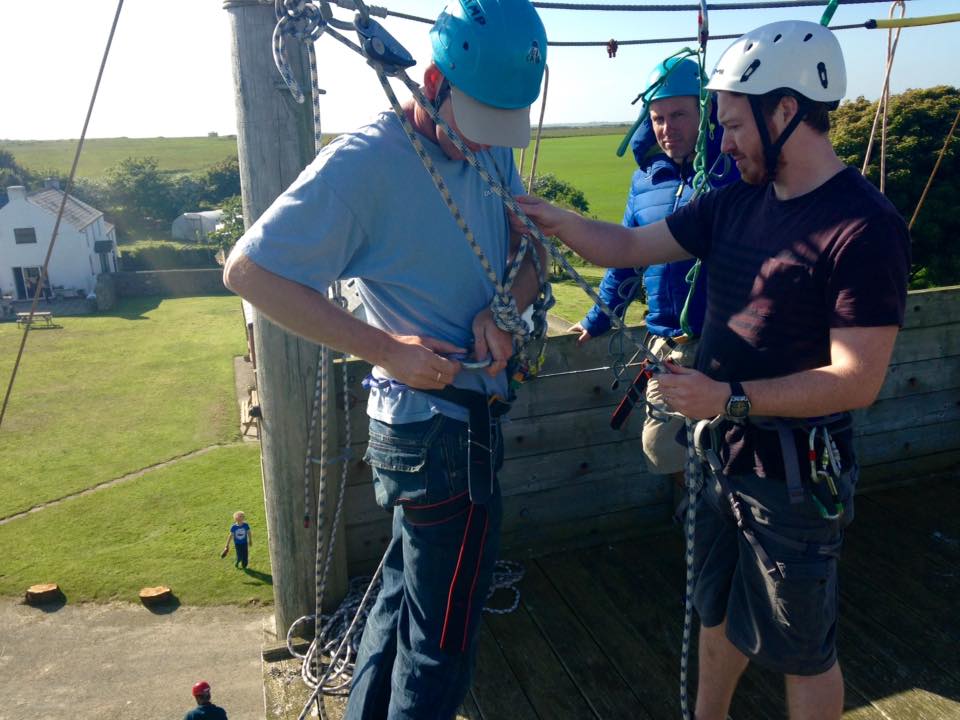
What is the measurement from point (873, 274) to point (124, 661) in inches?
326

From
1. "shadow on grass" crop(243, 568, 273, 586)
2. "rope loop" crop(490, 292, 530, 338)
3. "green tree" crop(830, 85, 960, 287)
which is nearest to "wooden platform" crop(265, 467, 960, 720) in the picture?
"rope loop" crop(490, 292, 530, 338)

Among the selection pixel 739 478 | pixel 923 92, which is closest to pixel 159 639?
pixel 739 478

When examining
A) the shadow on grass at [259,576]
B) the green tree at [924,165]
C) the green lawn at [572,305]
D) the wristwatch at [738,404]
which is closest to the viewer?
the wristwatch at [738,404]

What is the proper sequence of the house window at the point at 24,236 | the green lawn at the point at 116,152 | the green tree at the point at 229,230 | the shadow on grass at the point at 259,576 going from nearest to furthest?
the shadow on grass at the point at 259,576, the house window at the point at 24,236, the green tree at the point at 229,230, the green lawn at the point at 116,152

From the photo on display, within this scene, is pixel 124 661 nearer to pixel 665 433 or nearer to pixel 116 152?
pixel 665 433

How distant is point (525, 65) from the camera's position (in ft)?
6.41

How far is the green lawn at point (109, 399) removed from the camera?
1642 cm

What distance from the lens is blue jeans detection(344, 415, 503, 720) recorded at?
2.15m

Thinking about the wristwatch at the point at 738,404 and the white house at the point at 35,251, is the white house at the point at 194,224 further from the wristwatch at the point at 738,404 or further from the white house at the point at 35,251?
the wristwatch at the point at 738,404

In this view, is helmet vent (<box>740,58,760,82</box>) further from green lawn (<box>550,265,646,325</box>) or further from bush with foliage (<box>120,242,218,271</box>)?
bush with foliage (<box>120,242,218,271</box>)

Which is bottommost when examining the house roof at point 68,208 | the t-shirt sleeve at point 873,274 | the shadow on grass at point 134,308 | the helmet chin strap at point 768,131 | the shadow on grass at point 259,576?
the shadow on grass at point 134,308

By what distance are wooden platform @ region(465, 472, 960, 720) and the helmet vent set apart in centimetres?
223

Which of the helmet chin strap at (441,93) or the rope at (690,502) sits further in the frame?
the rope at (690,502)

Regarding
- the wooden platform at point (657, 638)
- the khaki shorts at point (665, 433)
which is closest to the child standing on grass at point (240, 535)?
the wooden platform at point (657, 638)
